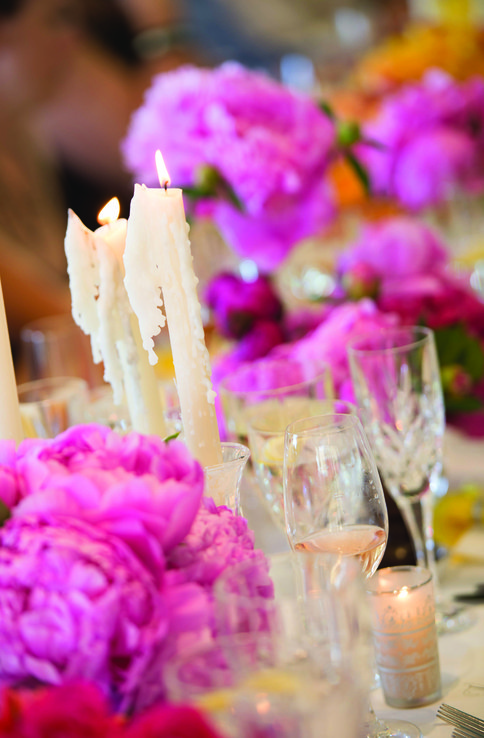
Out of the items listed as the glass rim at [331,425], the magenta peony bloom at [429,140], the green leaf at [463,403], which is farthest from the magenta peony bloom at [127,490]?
the magenta peony bloom at [429,140]

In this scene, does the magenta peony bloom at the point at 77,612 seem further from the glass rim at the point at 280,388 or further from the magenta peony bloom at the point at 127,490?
the glass rim at the point at 280,388

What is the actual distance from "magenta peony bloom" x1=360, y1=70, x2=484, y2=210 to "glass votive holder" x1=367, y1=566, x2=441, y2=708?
773mm

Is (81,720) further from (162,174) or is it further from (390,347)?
(390,347)

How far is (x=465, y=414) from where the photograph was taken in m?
0.75

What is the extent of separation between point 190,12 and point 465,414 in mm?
3724

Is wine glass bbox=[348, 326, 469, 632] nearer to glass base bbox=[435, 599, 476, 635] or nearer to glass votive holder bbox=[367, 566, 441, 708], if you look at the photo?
glass base bbox=[435, 599, 476, 635]

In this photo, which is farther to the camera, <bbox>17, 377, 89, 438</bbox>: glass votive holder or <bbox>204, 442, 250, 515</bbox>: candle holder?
<bbox>17, 377, 89, 438</bbox>: glass votive holder

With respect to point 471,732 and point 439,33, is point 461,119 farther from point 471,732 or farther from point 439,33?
point 439,33

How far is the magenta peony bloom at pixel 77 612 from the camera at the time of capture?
274 millimetres

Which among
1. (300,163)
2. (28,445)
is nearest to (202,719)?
(28,445)

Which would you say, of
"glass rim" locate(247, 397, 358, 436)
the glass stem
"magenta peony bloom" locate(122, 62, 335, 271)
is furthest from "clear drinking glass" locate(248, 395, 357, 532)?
"magenta peony bloom" locate(122, 62, 335, 271)

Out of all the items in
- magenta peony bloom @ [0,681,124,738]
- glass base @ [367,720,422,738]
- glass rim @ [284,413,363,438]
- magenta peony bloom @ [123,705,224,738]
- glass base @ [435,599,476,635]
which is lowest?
glass base @ [435,599,476,635]

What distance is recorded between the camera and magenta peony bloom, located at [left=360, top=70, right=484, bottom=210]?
1102 mm

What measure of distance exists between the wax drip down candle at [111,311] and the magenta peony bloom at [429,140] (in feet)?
2.48
